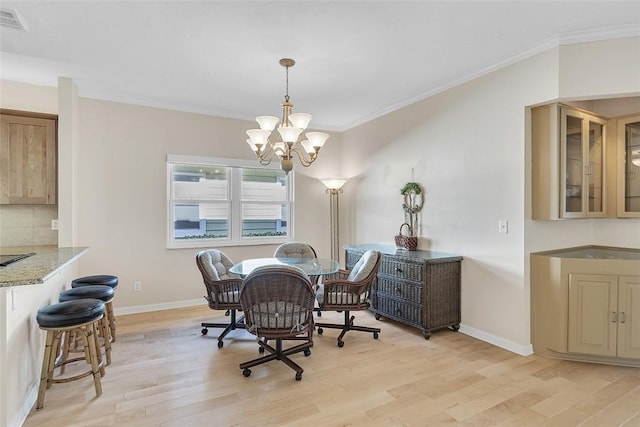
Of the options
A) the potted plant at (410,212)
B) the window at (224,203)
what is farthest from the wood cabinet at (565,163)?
the window at (224,203)

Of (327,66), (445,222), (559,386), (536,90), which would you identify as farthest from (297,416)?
(536,90)

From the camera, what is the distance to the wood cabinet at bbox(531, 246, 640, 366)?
8.93 ft

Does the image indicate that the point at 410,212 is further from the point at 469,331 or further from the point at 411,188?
the point at 469,331

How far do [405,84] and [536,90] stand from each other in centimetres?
129

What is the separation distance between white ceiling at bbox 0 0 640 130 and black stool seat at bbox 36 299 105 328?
6.87 feet

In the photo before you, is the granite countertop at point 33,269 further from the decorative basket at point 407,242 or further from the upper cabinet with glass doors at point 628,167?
the upper cabinet with glass doors at point 628,167

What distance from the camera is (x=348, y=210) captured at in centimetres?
546

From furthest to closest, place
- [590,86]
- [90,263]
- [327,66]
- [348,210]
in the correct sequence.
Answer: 1. [348,210]
2. [90,263]
3. [327,66]
4. [590,86]

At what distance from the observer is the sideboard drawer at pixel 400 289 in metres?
3.40

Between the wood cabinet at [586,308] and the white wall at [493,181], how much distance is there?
134 millimetres

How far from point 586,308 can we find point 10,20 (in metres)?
5.20

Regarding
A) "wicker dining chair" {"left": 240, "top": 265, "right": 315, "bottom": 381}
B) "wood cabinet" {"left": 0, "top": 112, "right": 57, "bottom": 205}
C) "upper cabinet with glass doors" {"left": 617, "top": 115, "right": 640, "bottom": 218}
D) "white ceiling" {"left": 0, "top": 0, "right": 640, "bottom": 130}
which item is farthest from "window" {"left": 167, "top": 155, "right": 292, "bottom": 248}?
"upper cabinet with glass doors" {"left": 617, "top": 115, "right": 640, "bottom": 218}

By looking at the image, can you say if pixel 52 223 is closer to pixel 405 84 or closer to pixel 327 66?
pixel 327 66

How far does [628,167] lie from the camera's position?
3.26m
